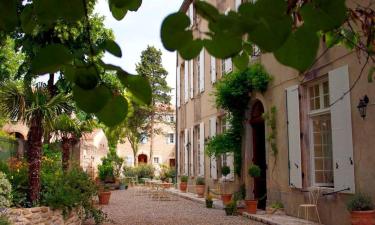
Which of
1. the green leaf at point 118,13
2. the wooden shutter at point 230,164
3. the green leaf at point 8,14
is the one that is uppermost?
the green leaf at point 118,13

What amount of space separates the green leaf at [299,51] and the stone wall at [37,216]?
694 cm

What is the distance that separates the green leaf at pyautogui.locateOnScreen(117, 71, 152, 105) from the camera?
814mm

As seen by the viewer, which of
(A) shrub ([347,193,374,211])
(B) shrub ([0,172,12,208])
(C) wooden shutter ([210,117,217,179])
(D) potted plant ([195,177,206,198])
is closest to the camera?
(B) shrub ([0,172,12,208])

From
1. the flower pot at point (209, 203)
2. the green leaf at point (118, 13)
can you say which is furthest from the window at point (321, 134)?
the green leaf at point (118, 13)

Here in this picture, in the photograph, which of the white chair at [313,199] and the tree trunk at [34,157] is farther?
the white chair at [313,199]

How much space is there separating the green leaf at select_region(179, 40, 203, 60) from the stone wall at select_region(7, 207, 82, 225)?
6.80m

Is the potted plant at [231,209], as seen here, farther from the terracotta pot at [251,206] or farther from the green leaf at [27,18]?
the green leaf at [27,18]

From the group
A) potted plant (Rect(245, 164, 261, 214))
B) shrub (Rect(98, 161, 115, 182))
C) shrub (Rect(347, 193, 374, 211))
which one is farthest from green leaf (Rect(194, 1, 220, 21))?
shrub (Rect(98, 161, 115, 182))

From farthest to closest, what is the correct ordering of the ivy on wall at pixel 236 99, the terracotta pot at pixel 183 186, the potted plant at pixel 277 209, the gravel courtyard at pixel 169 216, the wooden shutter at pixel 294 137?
the terracotta pot at pixel 183 186
the ivy on wall at pixel 236 99
the potted plant at pixel 277 209
the gravel courtyard at pixel 169 216
the wooden shutter at pixel 294 137

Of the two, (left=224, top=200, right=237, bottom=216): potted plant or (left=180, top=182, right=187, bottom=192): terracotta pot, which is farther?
(left=180, top=182, right=187, bottom=192): terracotta pot

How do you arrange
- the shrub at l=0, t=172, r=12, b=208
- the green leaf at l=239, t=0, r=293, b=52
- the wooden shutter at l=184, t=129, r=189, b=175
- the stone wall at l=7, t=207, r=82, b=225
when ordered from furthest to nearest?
the wooden shutter at l=184, t=129, r=189, b=175
the stone wall at l=7, t=207, r=82, b=225
the shrub at l=0, t=172, r=12, b=208
the green leaf at l=239, t=0, r=293, b=52

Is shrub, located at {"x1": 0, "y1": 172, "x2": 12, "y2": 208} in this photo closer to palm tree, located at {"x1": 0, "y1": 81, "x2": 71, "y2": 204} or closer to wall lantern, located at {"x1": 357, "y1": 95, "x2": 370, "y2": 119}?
palm tree, located at {"x1": 0, "y1": 81, "x2": 71, "y2": 204}

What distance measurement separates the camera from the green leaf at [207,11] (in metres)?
0.72

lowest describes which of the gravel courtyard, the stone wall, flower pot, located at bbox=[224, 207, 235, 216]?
the gravel courtyard
